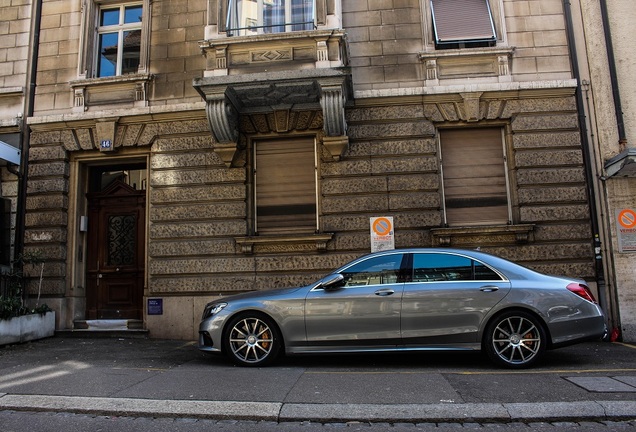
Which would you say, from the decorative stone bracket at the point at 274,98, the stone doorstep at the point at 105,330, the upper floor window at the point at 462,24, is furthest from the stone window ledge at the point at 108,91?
the upper floor window at the point at 462,24

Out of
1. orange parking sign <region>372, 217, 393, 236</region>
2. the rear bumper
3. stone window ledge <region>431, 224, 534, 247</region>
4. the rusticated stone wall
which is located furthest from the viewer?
orange parking sign <region>372, 217, 393, 236</region>

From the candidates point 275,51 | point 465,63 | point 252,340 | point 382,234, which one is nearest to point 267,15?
point 275,51

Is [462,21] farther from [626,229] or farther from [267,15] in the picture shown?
[626,229]

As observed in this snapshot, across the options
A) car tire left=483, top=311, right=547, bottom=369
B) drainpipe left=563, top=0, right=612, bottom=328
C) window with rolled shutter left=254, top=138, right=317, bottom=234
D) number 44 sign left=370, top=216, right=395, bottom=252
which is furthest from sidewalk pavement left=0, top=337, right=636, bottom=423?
window with rolled shutter left=254, top=138, right=317, bottom=234

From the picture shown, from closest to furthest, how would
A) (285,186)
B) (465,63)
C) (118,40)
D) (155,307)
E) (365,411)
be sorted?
1. (365,411)
2. (155,307)
3. (465,63)
4. (285,186)
5. (118,40)

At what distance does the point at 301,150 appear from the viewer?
995cm

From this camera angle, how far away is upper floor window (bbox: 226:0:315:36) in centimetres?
968

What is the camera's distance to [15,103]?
425 inches

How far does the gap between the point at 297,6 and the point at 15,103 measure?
6694mm

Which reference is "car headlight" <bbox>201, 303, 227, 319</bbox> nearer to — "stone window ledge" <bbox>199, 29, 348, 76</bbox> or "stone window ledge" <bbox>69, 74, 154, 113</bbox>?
"stone window ledge" <bbox>199, 29, 348, 76</bbox>

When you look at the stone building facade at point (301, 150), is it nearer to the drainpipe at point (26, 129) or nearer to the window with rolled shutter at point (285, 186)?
the window with rolled shutter at point (285, 186)

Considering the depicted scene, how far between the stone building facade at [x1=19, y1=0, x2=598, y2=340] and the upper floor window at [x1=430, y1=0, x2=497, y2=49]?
0.14ft

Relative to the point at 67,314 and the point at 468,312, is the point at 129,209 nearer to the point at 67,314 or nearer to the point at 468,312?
the point at 67,314

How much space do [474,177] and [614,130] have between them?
9.06ft
